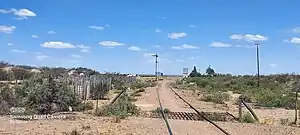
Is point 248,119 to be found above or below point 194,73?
below

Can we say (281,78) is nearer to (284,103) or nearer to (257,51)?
(257,51)

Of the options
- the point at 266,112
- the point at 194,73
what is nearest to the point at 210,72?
the point at 194,73

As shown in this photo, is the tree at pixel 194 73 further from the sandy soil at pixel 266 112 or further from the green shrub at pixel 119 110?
the green shrub at pixel 119 110

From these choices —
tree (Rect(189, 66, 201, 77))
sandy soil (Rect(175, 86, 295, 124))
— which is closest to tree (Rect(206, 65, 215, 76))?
tree (Rect(189, 66, 201, 77))

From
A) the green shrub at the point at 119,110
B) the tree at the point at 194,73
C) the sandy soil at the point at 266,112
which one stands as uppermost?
the tree at the point at 194,73

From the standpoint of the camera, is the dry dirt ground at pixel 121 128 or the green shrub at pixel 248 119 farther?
the green shrub at pixel 248 119

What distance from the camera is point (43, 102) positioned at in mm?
28438

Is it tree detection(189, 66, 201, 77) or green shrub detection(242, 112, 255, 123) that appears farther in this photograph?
tree detection(189, 66, 201, 77)

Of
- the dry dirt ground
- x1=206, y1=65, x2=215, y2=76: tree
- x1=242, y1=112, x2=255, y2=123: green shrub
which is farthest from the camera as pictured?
x1=206, y1=65, x2=215, y2=76: tree

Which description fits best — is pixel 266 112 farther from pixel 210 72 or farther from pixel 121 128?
pixel 210 72

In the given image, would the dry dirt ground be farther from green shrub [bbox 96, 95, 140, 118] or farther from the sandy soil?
the sandy soil

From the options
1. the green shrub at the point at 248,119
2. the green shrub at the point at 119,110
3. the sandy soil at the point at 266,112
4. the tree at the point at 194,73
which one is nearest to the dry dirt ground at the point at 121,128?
the green shrub at the point at 119,110

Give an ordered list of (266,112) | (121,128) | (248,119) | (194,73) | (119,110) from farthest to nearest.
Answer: (194,73) → (266,112) → (119,110) → (248,119) → (121,128)

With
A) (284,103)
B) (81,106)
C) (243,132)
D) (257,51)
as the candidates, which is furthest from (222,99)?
(257,51)
